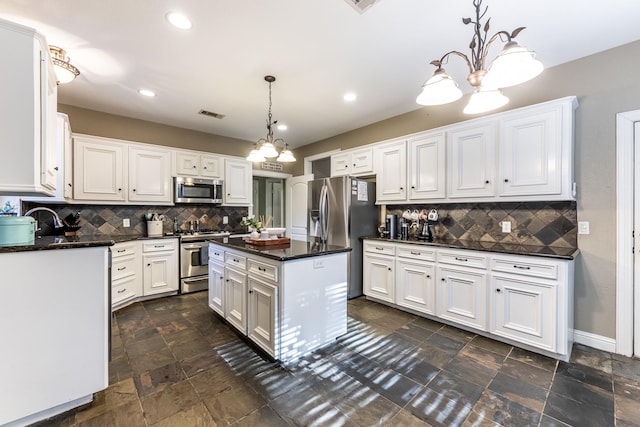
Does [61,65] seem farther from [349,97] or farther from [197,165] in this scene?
[349,97]

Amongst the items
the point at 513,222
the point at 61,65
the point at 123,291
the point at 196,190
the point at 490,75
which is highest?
the point at 61,65

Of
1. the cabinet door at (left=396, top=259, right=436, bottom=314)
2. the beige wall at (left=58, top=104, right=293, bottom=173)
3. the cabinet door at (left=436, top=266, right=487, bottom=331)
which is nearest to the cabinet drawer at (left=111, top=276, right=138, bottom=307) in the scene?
the beige wall at (left=58, top=104, right=293, bottom=173)

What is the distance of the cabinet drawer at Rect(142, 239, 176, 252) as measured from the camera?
370 centimetres

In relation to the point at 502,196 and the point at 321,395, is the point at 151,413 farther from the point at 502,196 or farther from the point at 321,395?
the point at 502,196

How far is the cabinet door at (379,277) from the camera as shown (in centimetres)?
343

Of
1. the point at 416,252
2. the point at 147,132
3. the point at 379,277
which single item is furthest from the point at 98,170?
the point at 416,252

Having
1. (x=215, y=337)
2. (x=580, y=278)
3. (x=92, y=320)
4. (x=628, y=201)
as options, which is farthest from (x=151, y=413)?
(x=628, y=201)

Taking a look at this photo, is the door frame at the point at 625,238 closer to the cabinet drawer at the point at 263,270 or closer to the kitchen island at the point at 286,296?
the kitchen island at the point at 286,296

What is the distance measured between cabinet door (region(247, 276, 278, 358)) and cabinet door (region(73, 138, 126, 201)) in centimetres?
273

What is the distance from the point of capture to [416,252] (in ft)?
10.3

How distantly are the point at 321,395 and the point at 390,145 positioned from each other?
10.0ft

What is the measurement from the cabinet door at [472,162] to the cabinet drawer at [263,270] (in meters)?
2.25

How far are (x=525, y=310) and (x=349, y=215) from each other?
7.06 feet

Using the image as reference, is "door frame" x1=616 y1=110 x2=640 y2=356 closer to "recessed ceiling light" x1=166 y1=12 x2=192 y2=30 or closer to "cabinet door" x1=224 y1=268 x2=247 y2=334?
"cabinet door" x1=224 y1=268 x2=247 y2=334
